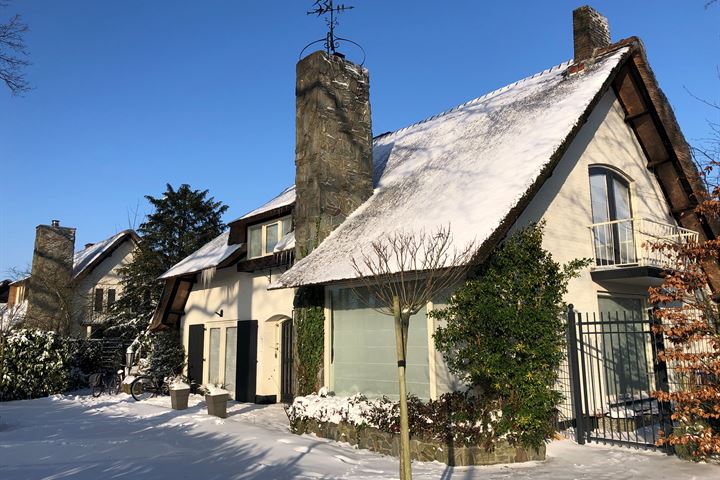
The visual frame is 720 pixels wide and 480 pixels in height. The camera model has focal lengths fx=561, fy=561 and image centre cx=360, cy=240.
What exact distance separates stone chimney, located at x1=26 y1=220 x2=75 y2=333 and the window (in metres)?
3.96

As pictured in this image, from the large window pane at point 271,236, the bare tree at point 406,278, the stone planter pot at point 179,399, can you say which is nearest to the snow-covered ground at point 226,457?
the stone planter pot at point 179,399

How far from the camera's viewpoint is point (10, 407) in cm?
1518

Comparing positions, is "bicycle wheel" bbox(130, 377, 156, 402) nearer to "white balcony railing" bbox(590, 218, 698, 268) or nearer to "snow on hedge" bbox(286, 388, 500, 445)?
"snow on hedge" bbox(286, 388, 500, 445)

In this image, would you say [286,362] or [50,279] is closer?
[286,362]

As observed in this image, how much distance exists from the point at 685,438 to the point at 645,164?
7.81 metres

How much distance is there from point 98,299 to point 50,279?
5.28 meters

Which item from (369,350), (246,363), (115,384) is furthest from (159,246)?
(369,350)

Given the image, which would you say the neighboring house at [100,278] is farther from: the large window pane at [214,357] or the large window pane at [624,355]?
the large window pane at [624,355]

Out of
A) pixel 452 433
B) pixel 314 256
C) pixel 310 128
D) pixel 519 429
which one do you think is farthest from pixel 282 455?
pixel 310 128

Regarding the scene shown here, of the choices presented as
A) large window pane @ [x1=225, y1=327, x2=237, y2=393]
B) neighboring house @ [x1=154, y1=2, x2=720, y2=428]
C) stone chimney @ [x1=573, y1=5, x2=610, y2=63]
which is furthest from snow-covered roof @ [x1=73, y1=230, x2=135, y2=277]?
stone chimney @ [x1=573, y1=5, x2=610, y2=63]

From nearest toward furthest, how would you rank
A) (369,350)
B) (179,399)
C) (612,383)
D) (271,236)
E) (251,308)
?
(369,350), (612,383), (179,399), (271,236), (251,308)

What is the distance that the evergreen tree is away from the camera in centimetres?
2606

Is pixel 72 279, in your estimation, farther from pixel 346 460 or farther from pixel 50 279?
pixel 346 460

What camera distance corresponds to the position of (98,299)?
97.1 feet
